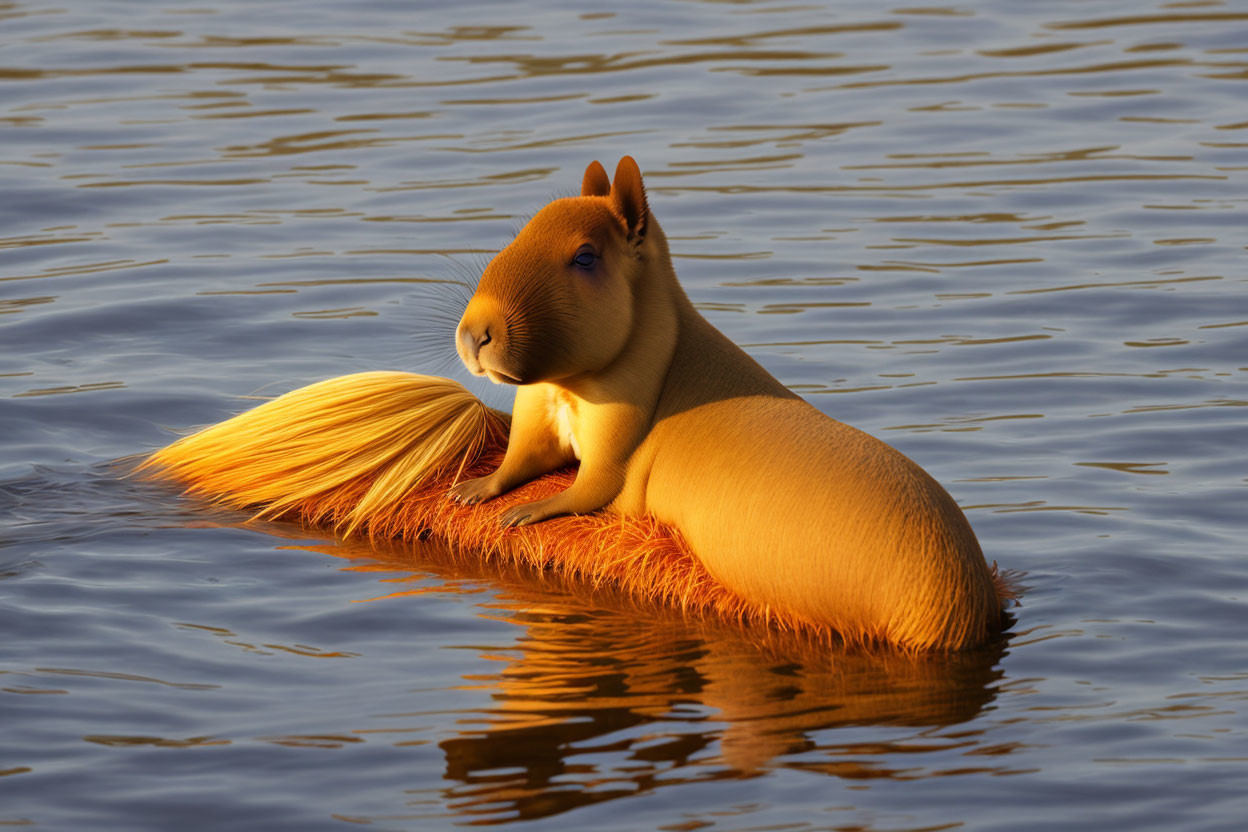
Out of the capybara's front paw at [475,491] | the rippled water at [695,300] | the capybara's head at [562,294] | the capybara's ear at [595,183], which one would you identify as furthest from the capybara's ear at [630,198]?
the capybara's front paw at [475,491]

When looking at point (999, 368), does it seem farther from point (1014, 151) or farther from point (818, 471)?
point (1014, 151)

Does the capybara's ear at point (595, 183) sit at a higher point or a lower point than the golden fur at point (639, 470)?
higher

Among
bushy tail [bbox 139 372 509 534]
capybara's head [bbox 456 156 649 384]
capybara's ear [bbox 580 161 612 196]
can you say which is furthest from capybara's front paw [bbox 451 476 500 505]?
capybara's ear [bbox 580 161 612 196]

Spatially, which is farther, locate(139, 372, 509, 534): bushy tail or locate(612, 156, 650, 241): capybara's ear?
locate(139, 372, 509, 534): bushy tail

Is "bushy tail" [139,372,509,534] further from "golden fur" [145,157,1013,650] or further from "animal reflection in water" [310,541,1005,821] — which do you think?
"animal reflection in water" [310,541,1005,821]

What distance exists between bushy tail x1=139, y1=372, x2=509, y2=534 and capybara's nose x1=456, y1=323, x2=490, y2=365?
1.00 metres

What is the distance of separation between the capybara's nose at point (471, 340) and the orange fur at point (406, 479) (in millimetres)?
777

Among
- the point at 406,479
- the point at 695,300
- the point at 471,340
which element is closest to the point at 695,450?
the point at 471,340

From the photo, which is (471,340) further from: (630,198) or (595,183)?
(595,183)

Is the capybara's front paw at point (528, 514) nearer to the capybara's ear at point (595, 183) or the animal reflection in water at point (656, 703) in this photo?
the animal reflection in water at point (656, 703)

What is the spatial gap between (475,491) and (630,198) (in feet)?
4.08

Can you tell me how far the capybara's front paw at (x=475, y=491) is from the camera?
7270 mm

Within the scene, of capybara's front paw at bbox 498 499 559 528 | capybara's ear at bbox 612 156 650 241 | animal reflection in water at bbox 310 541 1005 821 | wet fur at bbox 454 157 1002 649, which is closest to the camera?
animal reflection in water at bbox 310 541 1005 821

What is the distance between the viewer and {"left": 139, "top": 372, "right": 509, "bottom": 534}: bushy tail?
7539mm
